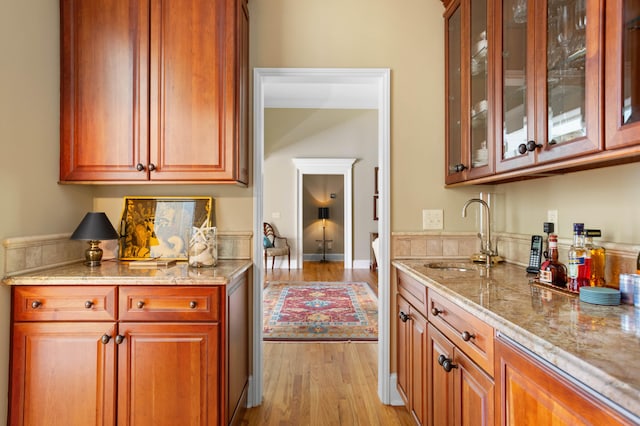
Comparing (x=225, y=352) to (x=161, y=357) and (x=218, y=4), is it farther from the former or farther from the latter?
(x=218, y=4)

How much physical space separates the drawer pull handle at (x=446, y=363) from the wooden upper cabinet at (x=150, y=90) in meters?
1.37

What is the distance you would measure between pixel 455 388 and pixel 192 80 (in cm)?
199

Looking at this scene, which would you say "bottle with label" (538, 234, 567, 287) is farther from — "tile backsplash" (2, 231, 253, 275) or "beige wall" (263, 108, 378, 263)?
"beige wall" (263, 108, 378, 263)

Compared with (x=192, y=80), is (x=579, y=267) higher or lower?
lower

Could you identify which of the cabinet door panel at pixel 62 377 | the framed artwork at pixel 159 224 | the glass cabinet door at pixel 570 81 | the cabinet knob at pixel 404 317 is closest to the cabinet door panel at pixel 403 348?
the cabinet knob at pixel 404 317

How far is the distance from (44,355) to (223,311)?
87 centimetres

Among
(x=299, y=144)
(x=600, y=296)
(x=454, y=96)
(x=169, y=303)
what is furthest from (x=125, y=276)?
(x=299, y=144)

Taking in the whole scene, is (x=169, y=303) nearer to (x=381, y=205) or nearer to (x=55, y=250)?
(x=55, y=250)

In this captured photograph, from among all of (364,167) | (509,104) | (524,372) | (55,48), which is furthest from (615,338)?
(364,167)

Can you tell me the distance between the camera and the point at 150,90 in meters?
2.05

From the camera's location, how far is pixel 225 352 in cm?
175

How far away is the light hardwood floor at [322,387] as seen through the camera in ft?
7.25

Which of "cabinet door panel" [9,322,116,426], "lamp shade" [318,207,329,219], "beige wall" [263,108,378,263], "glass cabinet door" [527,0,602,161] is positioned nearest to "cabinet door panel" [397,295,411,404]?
"glass cabinet door" [527,0,602,161]

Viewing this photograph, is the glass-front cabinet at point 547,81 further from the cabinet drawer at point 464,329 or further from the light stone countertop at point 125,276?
the light stone countertop at point 125,276
